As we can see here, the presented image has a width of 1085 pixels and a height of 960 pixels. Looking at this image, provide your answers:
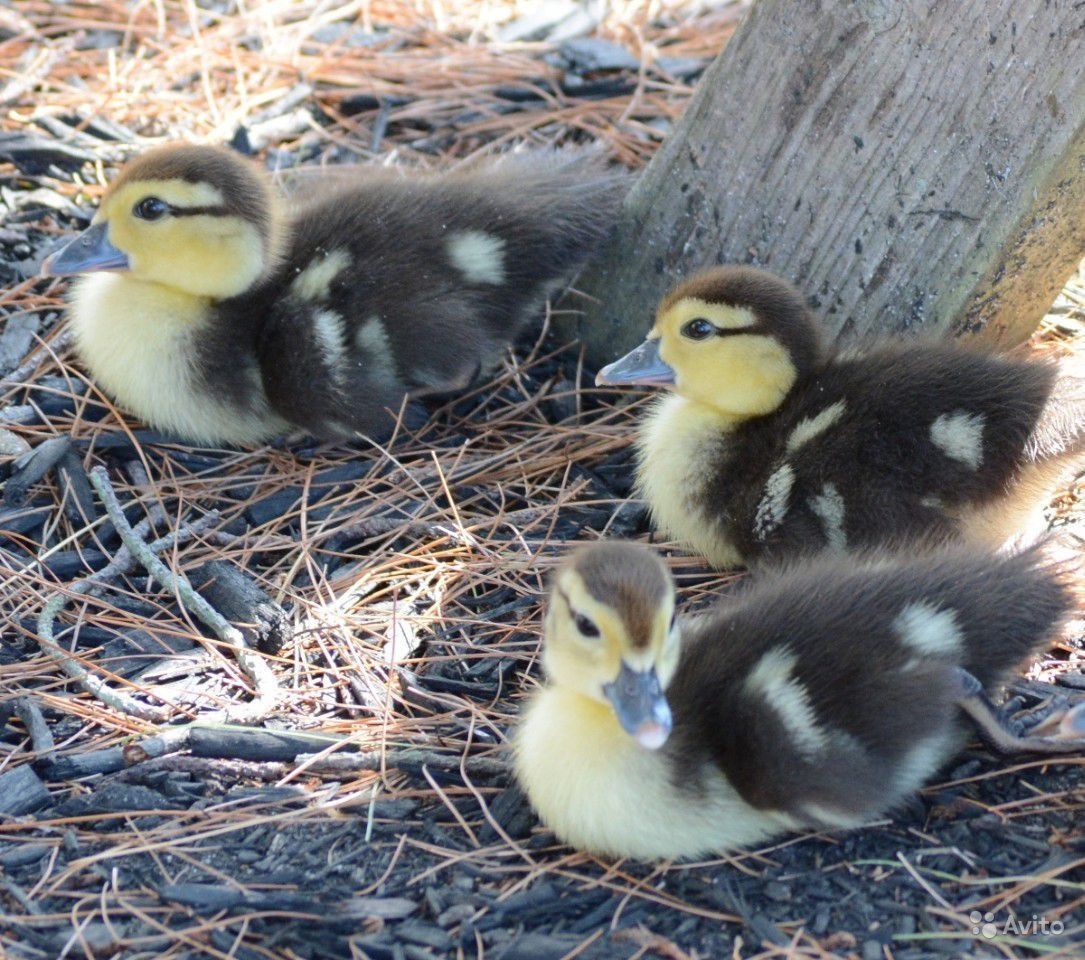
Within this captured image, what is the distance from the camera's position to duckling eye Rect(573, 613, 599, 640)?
210cm

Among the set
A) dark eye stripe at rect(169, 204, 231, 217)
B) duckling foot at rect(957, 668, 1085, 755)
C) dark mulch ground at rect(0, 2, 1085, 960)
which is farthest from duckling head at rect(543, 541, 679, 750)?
dark eye stripe at rect(169, 204, 231, 217)

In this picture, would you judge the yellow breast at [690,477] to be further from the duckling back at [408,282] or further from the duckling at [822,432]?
the duckling back at [408,282]

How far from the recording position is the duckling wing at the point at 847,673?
2.11 meters

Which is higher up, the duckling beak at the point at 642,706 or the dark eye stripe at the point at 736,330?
the dark eye stripe at the point at 736,330

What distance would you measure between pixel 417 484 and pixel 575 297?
2.51ft

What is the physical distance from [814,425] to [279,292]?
124cm

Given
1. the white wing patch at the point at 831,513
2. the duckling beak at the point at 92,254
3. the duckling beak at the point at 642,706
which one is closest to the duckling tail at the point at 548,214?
the duckling beak at the point at 92,254

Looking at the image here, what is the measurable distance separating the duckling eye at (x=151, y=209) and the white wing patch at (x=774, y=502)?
1442mm

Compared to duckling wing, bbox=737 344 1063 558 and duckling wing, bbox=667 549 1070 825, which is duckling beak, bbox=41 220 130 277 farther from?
duckling wing, bbox=667 549 1070 825

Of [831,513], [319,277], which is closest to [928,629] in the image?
[831,513]

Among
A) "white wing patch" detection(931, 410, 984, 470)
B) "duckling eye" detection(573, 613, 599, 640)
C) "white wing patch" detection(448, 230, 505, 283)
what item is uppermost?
"white wing patch" detection(931, 410, 984, 470)

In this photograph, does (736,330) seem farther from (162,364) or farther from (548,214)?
(162,364)

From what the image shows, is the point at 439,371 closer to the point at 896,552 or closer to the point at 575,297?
the point at 575,297

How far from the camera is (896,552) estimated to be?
251 cm
